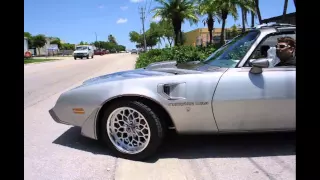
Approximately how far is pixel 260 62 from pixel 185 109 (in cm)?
94

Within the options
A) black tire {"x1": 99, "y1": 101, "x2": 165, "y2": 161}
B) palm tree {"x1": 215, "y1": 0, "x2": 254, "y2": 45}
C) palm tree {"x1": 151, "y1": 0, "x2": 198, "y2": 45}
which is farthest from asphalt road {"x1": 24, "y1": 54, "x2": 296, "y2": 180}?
palm tree {"x1": 151, "y1": 0, "x2": 198, "y2": 45}

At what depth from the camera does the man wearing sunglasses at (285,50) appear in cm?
398

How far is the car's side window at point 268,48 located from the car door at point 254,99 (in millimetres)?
259

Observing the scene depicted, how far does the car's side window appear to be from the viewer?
4048mm

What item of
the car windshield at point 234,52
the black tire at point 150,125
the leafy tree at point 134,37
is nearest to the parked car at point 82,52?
the car windshield at point 234,52

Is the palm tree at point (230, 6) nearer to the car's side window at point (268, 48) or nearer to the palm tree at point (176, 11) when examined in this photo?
the palm tree at point (176, 11)

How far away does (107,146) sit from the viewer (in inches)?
168

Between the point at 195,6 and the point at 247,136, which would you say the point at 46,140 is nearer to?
the point at 247,136

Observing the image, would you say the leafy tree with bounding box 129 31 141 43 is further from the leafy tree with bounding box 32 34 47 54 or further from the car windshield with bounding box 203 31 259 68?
the car windshield with bounding box 203 31 259 68

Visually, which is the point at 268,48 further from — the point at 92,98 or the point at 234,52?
the point at 92,98

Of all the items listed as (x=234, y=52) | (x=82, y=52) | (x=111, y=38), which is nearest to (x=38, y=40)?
(x=82, y=52)

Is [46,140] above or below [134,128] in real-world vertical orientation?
below
